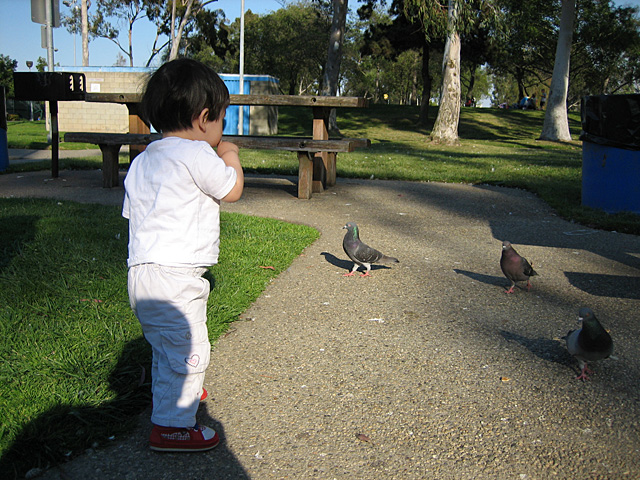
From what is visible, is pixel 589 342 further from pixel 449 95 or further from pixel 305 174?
pixel 449 95

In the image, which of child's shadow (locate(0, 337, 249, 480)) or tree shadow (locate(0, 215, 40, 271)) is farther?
tree shadow (locate(0, 215, 40, 271))

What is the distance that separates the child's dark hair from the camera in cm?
224

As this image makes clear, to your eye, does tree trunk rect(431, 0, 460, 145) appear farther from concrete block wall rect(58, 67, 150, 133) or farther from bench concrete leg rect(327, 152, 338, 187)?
concrete block wall rect(58, 67, 150, 133)

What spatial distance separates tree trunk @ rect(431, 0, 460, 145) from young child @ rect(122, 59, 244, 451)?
16.2 meters

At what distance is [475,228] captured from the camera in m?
6.63

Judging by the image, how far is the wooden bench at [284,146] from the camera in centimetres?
751

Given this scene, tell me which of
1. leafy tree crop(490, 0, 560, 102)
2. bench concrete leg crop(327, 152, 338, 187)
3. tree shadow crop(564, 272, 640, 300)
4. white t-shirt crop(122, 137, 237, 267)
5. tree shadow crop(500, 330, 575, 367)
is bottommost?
tree shadow crop(500, 330, 575, 367)

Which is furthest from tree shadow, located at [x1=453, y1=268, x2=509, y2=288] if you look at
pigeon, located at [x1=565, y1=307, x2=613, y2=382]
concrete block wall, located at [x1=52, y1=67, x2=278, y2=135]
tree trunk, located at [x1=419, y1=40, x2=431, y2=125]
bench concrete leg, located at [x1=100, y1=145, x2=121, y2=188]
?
tree trunk, located at [x1=419, y1=40, x2=431, y2=125]

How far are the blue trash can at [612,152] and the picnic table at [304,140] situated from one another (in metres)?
3.01

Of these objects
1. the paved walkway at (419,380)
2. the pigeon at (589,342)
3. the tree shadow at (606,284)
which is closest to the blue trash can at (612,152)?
the paved walkway at (419,380)

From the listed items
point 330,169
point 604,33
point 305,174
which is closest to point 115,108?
point 330,169

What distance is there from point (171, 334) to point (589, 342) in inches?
80.4

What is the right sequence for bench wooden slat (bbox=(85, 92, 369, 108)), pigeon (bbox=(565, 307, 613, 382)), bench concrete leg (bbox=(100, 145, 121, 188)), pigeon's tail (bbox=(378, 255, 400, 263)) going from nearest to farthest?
pigeon (bbox=(565, 307, 613, 382)) → pigeon's tail (bbox=(378, 255, 400, 263)) → bench wooden slat (bbox=(85, 92, 369, 108)) → bench concrete leg (bbox=(100, 145, 121, 188))

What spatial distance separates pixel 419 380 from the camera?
9.52 feet
